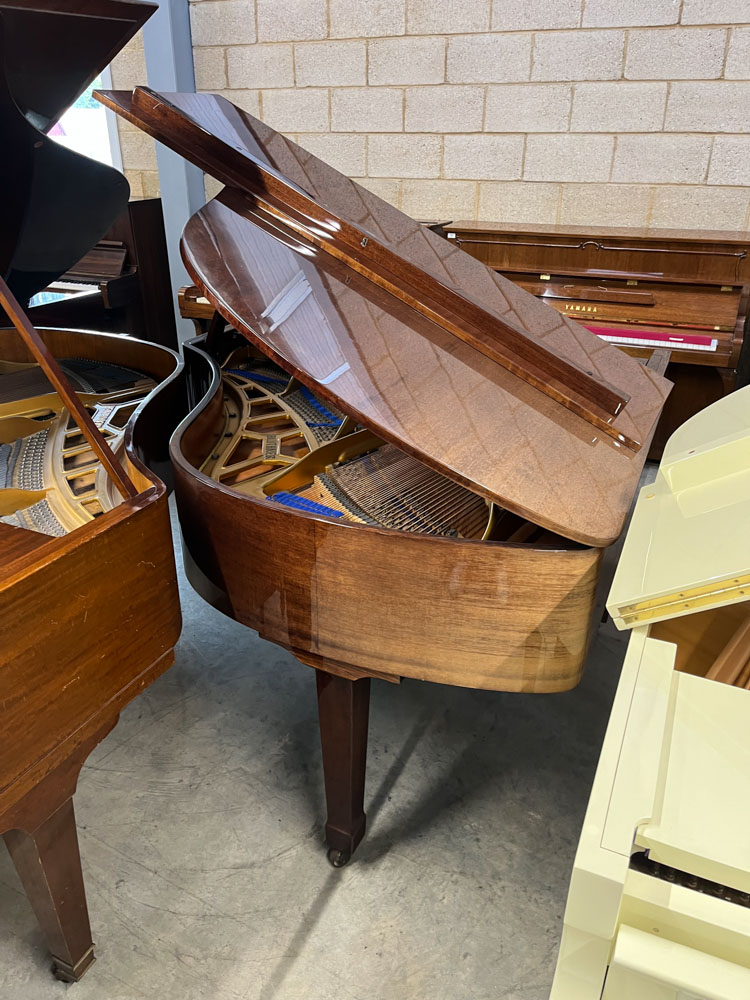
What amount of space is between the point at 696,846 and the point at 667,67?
13.4ft

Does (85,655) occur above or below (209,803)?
above

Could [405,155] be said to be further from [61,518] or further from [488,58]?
[61,518]

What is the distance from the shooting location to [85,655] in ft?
4.06

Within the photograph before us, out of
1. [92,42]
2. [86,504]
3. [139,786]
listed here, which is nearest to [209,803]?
A: [139,786]

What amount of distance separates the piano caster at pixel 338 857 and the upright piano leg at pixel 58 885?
574 mm

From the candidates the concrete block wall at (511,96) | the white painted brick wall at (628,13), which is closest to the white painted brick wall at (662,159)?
the concrete block wall at (511,96)

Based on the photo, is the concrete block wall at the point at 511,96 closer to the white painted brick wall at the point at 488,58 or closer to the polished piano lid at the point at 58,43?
the white painted brick wall at the point at 488,58

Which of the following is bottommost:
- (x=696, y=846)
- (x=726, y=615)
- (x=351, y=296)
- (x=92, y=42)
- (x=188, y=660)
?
(x=188, y=660)

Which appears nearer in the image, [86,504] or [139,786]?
[86,504]

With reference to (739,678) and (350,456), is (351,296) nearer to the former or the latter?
(350,456)

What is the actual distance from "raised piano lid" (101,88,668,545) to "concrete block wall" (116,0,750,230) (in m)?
2.43

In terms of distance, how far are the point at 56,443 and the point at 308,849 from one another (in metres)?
1.32

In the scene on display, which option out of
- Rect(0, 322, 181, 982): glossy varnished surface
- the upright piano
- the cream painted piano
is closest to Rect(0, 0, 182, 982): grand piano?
Rect(0, 322, 181, 982): glossy varnished surface

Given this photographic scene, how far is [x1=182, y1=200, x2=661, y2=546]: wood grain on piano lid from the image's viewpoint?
4.33 feet
